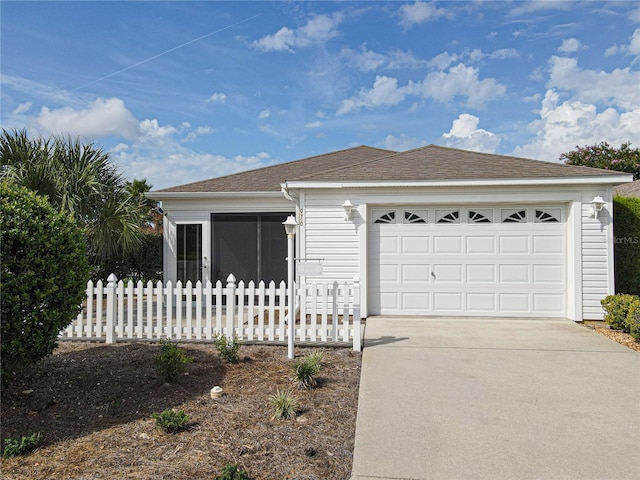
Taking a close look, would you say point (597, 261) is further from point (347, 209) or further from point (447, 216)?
point (347, 209)

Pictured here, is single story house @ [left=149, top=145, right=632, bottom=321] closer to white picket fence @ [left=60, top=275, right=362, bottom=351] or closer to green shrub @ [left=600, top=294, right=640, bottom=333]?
green shrub @ [left=600, top=294, right=640, bottom=333]

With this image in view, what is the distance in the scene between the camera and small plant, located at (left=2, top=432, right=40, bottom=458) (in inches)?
105

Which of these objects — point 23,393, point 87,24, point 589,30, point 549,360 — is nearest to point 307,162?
point 87,24

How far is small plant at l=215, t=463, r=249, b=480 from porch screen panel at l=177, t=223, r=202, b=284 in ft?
25.9

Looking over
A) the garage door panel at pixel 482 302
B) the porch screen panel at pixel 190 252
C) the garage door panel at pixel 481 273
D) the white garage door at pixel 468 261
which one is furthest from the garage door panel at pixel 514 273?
the porch screen panel at pixel 190 252

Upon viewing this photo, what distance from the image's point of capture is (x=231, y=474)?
2.34 metres

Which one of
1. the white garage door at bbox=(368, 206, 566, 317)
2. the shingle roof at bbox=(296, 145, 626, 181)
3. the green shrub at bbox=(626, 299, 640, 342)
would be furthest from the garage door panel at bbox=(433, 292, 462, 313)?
the green shrub at bbox=(626, 299, 640, 342)

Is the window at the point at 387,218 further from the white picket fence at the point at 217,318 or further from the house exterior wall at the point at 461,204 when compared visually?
the white picket fence at the point at 217,318

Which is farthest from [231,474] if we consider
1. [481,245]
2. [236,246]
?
[236,246]

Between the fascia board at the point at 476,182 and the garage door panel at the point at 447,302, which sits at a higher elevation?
the fascia board at the point at 476,182

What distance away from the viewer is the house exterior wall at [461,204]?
732 centimetres

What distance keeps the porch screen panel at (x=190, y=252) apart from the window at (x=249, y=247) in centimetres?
38

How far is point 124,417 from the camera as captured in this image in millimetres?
3334

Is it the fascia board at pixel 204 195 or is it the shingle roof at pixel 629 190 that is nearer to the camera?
the fascia board at pixel 204 195
